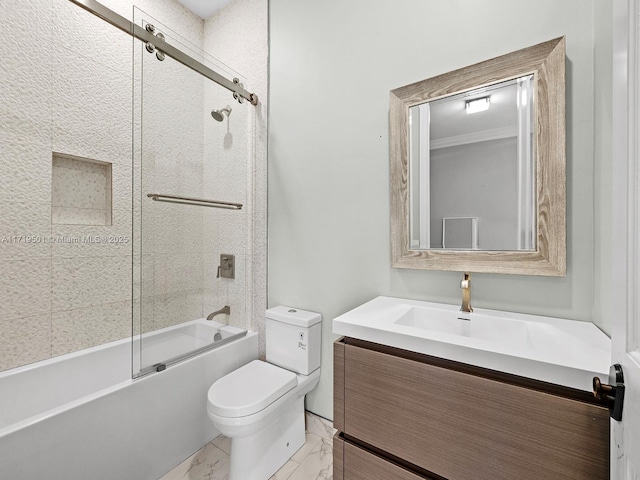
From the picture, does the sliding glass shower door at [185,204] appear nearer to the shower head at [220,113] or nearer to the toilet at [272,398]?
the shower head at [220,113]

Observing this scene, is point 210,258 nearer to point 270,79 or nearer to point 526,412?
point 270,79

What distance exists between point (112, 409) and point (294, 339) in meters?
0.84

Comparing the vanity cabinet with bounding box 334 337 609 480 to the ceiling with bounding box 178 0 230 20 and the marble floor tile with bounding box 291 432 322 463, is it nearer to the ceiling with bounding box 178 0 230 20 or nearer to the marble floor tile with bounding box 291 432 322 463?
the marble floor tile with bounding box 291 432 322 463

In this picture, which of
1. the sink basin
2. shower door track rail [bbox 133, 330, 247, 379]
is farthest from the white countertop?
shower door track rail [bbox 133, 330, 247, 379]

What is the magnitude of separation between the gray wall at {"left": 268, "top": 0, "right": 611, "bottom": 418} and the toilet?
0.43ft

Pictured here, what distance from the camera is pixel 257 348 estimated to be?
Result: 1887 mm

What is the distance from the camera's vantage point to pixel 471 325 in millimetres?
1066

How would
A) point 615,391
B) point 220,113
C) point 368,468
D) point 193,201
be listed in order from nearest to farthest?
point 615,391 < point 368,468 < point 193,201 < point 220,113

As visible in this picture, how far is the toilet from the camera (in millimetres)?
1220

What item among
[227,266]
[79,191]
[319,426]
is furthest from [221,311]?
[79,191]

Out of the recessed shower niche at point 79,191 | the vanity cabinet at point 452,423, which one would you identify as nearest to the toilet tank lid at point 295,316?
the vanity cabinet at point 452,423

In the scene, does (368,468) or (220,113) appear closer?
(368,468)

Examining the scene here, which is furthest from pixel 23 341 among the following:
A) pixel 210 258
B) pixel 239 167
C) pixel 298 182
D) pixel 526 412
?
pixel 526 412

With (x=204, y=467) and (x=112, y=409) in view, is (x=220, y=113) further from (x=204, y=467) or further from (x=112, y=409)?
(x=204, y=467)
